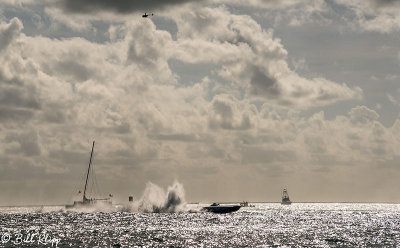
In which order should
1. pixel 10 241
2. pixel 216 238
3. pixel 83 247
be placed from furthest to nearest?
pixel 216 238 < pixel 10 241 < pixel 83 247

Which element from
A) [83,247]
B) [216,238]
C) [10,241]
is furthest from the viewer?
[216,238]

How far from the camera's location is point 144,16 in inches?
3351

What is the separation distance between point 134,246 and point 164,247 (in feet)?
16.4

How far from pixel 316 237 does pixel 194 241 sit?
2535cm

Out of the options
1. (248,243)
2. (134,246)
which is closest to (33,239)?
(134,246)

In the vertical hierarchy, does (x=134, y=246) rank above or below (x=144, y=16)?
below

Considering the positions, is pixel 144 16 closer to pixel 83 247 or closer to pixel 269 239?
pixel 83 247

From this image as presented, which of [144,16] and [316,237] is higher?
[144,16]

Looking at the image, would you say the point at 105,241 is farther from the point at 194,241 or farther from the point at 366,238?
the point at 366,238

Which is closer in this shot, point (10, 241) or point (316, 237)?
point (10, 241)

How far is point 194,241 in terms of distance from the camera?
8444 centimetres

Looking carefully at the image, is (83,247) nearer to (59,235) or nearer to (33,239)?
(33,239)

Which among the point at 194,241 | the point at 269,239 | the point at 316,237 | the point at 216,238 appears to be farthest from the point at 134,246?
the point at 316,237

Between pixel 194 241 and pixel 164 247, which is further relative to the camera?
pixel 194 241
